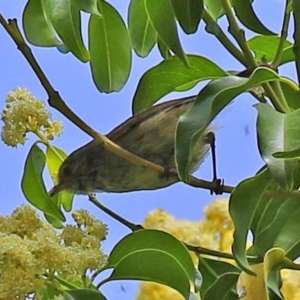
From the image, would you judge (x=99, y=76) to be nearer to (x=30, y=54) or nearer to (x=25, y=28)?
(x=25, y=28)

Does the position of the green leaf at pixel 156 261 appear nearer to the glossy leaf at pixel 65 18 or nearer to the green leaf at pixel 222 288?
the green leaf at pixel 222 288

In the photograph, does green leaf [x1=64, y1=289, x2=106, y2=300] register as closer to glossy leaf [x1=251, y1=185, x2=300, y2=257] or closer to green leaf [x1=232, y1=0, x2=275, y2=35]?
glossy leaf [x1=251, y1=185, x2=300, y2=257]

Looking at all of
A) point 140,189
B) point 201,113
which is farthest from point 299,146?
point 140,189

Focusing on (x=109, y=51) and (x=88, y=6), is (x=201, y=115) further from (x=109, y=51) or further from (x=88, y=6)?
(x=109, y=51)

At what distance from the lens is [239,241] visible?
625mm

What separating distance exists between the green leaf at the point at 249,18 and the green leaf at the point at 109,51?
144 mm

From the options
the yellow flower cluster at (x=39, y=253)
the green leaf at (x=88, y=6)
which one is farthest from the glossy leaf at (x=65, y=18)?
the yellow flower cluster at (x=39, y=253)

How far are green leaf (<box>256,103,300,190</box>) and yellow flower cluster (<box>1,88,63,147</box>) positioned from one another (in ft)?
0.70

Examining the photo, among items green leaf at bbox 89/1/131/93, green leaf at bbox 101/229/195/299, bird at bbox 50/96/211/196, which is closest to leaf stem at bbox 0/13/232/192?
green leaf at bbox 101/229/195/299

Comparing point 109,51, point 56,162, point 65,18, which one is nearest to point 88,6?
point 65,18

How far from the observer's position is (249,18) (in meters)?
0.78

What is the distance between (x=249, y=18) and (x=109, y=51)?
159 millimetres

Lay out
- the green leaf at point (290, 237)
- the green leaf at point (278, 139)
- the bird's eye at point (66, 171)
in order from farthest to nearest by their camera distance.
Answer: the bird's eye at point (66, 171)
the green leaf at point (290, 237)
the green leaf at point (278, 139)

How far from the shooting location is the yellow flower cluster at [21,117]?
76cm
